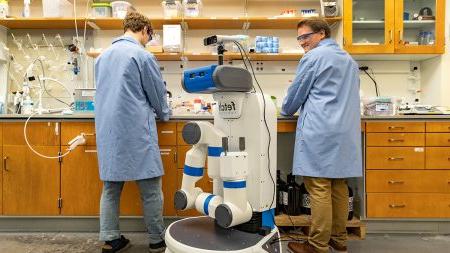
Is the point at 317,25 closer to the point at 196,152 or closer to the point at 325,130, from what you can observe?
the point at 325,130

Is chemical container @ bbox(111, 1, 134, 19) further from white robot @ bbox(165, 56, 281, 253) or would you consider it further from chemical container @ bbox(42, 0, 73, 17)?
white robot @ bbox(165, 56, 281, 253)

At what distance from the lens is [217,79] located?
1.54m

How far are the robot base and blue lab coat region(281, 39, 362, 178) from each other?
1.68ft

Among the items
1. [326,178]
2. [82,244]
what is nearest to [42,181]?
[82,244]

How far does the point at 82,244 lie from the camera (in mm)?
2375

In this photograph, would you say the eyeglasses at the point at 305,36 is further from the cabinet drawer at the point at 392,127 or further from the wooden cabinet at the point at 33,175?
the wooden cabinet at the point at 33,175

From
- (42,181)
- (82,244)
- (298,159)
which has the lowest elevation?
(82,244)

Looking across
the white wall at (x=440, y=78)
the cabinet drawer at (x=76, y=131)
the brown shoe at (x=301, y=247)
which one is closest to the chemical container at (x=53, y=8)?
the cabinet drawer at (x=76, y=131)

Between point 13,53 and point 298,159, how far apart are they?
9.80 ft

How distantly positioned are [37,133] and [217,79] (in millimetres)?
1689

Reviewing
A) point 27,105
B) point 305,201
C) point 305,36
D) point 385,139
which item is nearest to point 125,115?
point 305,36

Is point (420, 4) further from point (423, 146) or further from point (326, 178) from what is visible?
point (326, 178)

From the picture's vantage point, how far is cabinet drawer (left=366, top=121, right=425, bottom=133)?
100.0 inches

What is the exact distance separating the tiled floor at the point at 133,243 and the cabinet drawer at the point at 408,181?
330mm
